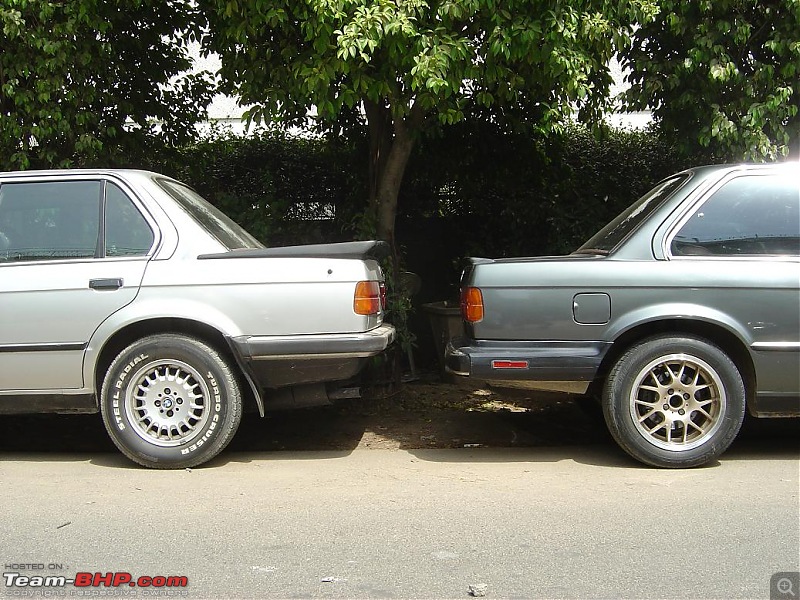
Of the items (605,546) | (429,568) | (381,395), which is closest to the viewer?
(429,568)

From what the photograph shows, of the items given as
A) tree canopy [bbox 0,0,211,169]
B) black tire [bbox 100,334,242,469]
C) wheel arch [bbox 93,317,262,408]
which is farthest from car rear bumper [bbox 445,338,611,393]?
tree canopy [bbox 0,0,211,169]

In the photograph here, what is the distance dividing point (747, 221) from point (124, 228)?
399cm

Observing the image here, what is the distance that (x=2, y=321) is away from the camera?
492 centimetres

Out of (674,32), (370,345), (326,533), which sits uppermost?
(674,32)

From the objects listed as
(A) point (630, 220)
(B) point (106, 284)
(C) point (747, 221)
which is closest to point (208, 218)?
(B) point (106, 284)

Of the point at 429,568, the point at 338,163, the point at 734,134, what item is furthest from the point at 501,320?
the point at 338,163

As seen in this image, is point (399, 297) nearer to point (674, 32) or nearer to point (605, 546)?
point (674, 32)

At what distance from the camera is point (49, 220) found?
5156 mm

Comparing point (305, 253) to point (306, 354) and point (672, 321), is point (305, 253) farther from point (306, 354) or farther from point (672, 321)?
point (672, 321)

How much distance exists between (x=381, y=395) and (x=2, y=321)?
8.65 ft

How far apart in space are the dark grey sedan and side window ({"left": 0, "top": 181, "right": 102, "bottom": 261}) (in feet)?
8.28

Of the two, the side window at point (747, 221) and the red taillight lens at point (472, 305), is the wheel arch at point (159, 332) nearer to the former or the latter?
the red taillight lens at point (472, 305)

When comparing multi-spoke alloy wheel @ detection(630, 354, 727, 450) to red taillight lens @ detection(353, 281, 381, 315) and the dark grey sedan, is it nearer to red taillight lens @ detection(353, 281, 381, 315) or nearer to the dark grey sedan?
the dark grey sedan

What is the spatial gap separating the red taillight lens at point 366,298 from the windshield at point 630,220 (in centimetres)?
153
